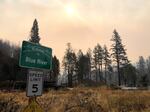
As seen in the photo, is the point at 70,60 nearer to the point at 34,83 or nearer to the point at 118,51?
the point at 118,51

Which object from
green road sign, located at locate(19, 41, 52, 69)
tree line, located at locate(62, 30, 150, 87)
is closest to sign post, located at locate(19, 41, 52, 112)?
green road sign, located at locate(19, 41, 52, 69)

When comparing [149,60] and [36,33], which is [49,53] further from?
[149,60]

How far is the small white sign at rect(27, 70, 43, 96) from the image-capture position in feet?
17.0

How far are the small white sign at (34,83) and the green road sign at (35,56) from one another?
14 centimetres

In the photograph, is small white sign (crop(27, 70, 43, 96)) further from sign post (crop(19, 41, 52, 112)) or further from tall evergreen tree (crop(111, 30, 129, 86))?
tall evergreen tree (crop(111, 30, 129, 86))

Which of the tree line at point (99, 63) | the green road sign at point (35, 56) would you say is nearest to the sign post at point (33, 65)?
the green road sign at point (35, 56)

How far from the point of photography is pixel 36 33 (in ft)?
258

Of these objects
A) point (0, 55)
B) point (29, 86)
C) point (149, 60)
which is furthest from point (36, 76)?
point (149, 60)

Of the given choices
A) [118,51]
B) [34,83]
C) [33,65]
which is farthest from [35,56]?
[118,51]

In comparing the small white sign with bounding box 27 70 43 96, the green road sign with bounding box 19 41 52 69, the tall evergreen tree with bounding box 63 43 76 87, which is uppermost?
the tall evergreen tree with bounding box 63 43 76 87

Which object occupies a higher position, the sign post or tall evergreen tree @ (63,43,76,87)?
tall evergreen tree @ (63,43,76,87)

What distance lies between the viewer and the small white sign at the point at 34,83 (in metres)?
5.18

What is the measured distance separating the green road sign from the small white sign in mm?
138

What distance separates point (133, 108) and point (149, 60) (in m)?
170
